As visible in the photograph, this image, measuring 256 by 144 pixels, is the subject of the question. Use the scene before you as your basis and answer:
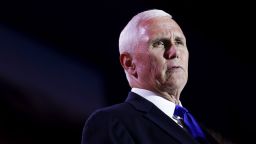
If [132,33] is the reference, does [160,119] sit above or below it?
below

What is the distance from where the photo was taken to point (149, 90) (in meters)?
1.42

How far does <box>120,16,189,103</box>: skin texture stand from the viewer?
139 centimetres

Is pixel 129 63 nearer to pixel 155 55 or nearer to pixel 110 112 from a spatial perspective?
pixel 155 55

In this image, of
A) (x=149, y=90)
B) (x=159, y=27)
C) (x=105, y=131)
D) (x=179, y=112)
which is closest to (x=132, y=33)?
(x=159, y=27)

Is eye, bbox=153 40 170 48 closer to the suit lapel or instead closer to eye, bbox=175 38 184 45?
eye, bbox=175 38 184 45

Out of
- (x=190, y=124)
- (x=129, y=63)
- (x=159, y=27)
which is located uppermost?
(x=159, y=27)

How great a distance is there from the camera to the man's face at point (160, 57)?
1391 millimetres

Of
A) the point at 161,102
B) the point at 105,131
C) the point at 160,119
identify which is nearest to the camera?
the point at 105,131

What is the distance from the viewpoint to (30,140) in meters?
1.65

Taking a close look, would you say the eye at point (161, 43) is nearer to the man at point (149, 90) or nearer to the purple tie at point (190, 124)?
the man at point (149, 90)

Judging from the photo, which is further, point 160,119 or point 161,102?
point 161,102

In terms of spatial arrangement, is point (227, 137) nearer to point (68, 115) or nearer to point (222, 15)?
point (222, 15)

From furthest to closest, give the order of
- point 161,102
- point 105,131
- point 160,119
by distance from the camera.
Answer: point 161,102
point 160,119
point 105,131

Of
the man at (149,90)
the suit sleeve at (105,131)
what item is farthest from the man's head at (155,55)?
the suit sleeve at (105,131)
